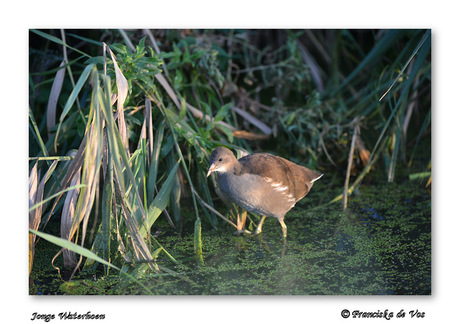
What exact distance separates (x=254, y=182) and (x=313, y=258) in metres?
0.68

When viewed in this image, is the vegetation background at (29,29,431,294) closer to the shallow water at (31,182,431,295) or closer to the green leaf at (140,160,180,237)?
the green leaf at (140,160,180,237)

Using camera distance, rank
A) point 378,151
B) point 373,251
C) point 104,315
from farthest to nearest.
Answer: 1. point 378,151
2. point 373,251
3. point 104,315

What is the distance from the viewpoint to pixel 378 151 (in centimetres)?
493

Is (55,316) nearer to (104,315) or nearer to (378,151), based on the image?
(104,315)

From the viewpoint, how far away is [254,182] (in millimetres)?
3836

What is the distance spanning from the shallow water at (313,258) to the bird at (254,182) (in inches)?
10.8

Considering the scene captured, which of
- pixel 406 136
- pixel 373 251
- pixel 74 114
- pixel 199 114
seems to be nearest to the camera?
pixel 373 251

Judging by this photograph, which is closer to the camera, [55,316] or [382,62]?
[55,316]

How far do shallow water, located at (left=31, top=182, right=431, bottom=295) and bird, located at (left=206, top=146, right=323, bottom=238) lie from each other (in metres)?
0.27

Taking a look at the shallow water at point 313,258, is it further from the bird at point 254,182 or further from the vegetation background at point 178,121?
the bird at point 254,182

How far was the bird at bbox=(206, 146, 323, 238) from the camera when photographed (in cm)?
Result: 382
